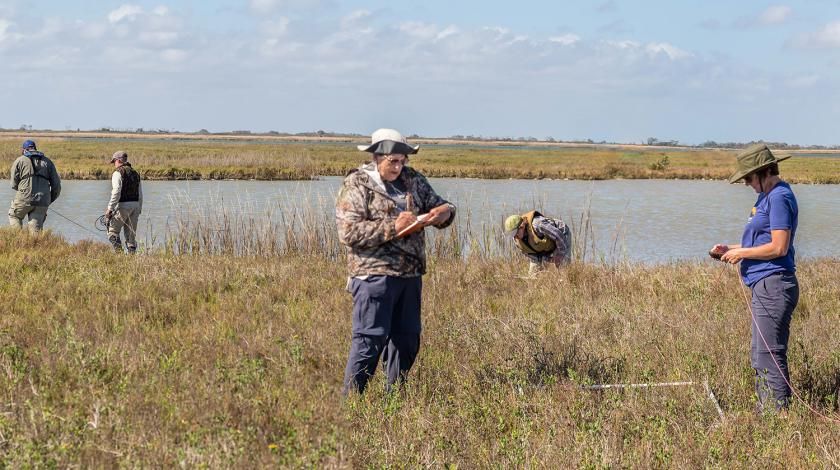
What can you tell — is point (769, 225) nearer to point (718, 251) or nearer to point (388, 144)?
point (718, 251)

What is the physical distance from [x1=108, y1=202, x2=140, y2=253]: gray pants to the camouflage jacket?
26.0 ft

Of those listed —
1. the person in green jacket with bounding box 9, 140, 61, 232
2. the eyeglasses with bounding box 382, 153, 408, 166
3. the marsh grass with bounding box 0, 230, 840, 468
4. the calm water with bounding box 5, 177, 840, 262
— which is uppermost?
the eyeglasses with bounding box 382, 153, 408, 166

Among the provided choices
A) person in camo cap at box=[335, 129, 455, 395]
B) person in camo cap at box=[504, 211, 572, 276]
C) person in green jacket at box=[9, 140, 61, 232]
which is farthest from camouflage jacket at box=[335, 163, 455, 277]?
person in green jacket at box=[9, 140, 61, 232]

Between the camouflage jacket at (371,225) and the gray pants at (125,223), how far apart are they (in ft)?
26.0

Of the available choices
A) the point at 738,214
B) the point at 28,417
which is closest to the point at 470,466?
the point at 28,417

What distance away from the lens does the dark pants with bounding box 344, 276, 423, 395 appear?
445 cm

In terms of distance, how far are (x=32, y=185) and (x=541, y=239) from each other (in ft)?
23.0

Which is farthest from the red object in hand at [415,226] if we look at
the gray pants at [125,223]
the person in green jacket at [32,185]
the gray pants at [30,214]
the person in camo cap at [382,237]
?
the gray pants at [30,214]

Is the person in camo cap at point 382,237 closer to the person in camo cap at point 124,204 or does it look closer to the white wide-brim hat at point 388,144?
the white wide-brim hat at point 388,144

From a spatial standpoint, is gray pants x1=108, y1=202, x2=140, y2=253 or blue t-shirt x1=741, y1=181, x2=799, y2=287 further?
gray pants x1=108, y1=202, x2=140, y2=253

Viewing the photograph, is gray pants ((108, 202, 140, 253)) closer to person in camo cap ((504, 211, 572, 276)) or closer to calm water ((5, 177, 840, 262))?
calm water ((5, 177, 840, 262))

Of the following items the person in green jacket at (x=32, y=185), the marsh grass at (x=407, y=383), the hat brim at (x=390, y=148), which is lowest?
the marsh grass at (x=407, y=383)

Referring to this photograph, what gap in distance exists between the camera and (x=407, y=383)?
473 cm

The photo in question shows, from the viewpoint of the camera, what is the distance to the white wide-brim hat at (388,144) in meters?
4.38
